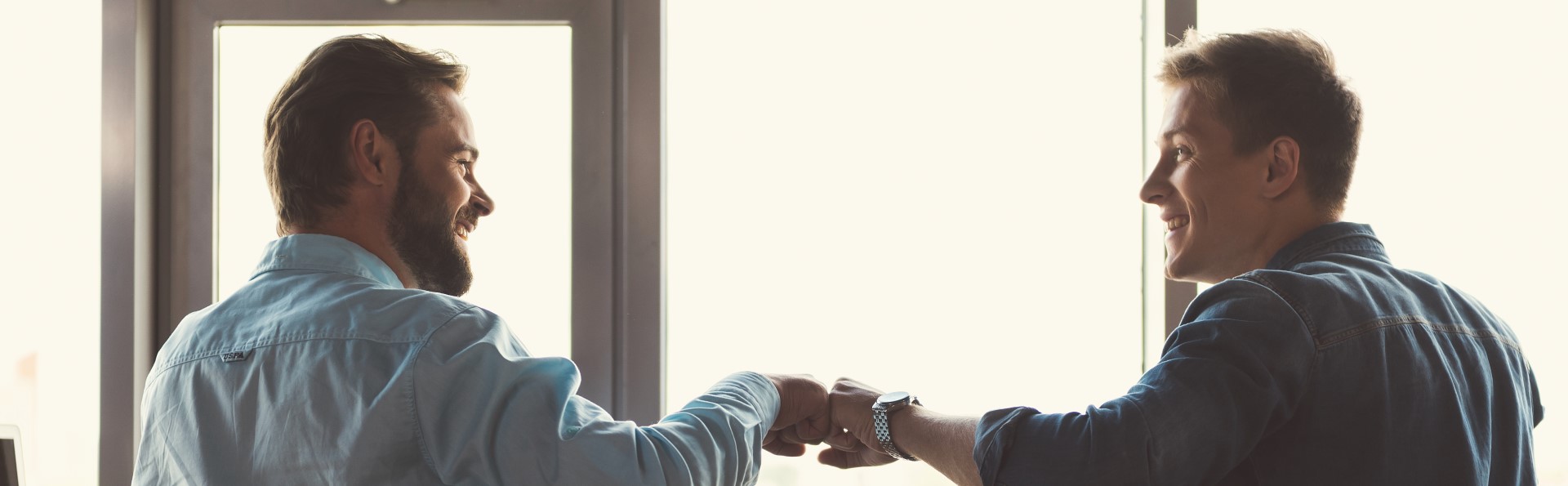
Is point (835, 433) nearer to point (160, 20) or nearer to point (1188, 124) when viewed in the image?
point (1188, 124)

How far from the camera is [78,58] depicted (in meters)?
1.67

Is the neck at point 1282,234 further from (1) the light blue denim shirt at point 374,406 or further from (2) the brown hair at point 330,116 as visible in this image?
(2) the brown hair at point 330,116

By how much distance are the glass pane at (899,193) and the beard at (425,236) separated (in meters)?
0.53

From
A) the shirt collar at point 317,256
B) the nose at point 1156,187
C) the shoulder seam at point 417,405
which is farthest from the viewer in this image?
the nose at point 1156,187

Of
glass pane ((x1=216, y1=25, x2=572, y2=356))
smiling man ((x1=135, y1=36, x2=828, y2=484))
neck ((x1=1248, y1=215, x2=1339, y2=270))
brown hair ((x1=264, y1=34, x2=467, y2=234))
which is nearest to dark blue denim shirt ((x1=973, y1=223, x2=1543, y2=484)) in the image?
neck ((x1=1248, y1=215, x2=1339, y2=270))

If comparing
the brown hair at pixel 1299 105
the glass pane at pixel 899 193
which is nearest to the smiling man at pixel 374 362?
the glass pane at pixel 899 193

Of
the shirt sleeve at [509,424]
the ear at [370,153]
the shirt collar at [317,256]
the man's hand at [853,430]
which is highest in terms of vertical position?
the ear at [370,153]

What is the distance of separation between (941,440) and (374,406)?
695 mm

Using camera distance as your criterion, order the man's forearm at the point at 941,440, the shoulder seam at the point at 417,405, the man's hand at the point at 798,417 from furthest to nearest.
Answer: the man's hand at the point at 798,417 → the man's forearm at the point at 941,440 → the shoulder seam at the point at 417,405

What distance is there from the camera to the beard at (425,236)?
116 centimetres

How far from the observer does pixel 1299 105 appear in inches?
44.9

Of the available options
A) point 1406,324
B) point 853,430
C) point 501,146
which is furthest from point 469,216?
point 1406,324

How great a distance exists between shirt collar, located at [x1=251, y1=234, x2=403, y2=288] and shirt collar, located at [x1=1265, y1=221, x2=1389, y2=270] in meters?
1.09

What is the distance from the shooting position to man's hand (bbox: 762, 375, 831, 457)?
143 cm
